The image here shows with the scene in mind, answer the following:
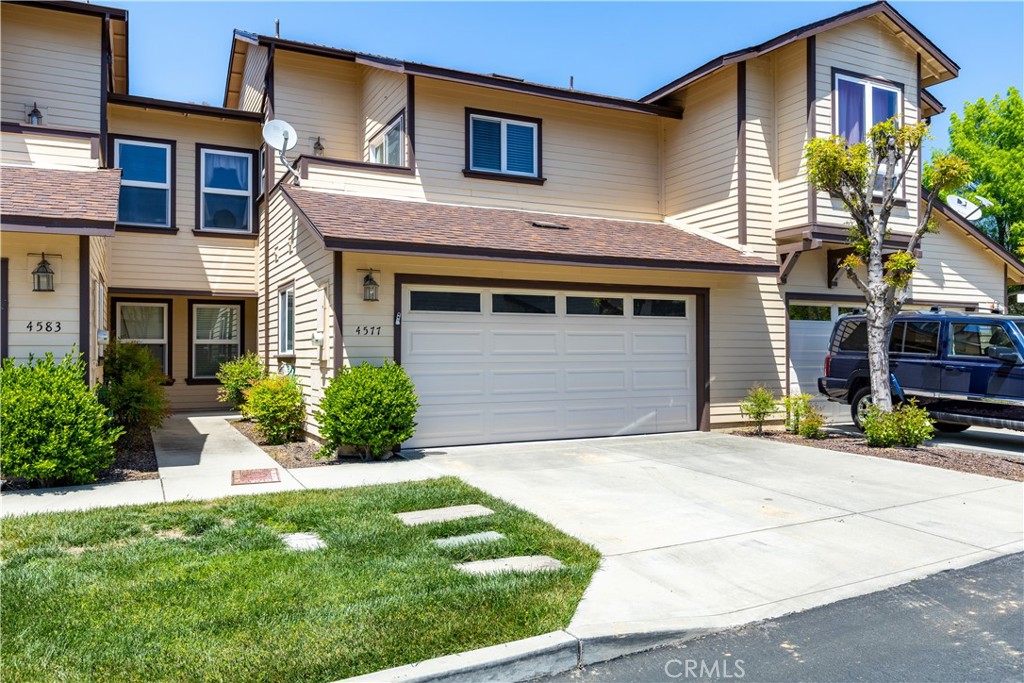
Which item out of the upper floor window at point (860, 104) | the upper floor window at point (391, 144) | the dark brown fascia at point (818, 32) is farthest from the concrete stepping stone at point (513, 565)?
the upper floor window at point (860, 104)

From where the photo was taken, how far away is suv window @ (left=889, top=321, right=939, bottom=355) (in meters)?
11.5

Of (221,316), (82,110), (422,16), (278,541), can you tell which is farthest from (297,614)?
(221,316)

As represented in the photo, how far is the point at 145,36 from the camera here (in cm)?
1424

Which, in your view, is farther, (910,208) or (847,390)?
(910,208)

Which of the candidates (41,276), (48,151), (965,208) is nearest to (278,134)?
(48,151)

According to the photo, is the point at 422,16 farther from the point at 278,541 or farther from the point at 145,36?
the point at 278,541

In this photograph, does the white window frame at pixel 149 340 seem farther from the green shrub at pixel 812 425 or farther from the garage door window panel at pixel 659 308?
the green shrub at pixel 812 425

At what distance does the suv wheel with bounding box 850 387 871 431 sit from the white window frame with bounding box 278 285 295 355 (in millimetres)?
9686

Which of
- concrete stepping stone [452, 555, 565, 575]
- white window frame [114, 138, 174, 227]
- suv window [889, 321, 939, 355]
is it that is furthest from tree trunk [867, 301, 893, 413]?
white window frame [114, 138, 174, 227]

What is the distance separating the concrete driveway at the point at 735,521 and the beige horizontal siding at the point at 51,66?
9250mm

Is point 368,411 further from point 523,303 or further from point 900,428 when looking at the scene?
point 900,428

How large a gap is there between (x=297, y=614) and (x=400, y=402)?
5.39 m

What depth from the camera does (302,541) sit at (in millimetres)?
5629

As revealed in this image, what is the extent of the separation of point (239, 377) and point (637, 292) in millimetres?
8210
